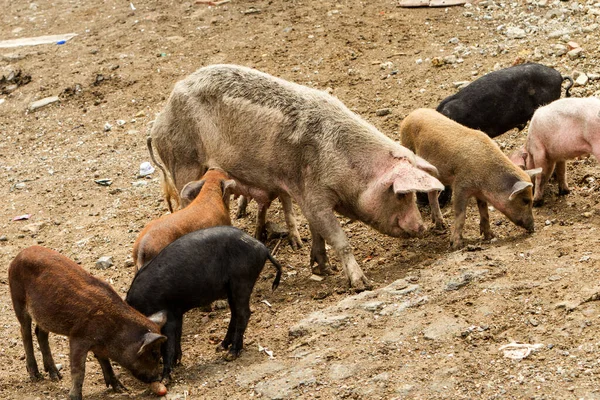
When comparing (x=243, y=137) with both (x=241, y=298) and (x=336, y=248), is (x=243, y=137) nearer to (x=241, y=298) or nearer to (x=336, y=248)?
(x=336, y=248)

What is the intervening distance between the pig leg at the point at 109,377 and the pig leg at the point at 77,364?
0.74 ft

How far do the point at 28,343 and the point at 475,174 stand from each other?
415 centimetres

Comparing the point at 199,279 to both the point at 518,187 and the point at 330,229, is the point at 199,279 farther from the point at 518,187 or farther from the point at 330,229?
the point at 518,187

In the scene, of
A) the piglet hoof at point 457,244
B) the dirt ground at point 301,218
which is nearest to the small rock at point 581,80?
the dirt ground at point 301,218

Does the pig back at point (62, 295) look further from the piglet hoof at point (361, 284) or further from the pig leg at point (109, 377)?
the piglet hoof at point (361, 284)

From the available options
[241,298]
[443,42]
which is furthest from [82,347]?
[443,42]

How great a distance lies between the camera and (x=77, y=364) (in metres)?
6.12

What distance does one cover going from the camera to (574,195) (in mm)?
8773

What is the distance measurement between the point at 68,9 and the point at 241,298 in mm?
12350

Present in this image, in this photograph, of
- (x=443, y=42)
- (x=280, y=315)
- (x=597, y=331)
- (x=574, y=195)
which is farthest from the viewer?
(x=443, y=42)

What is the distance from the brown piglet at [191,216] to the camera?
7.24 meters

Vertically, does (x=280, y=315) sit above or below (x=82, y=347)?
below

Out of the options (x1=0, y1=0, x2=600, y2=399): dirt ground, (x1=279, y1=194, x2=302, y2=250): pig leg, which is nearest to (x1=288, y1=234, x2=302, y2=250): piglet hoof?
(x1=279, y1=194, x2=302, y2=250): pig leg

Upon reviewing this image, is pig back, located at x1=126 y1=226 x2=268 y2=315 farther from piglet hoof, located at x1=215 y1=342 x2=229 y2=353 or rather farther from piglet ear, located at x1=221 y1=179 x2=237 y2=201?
piglet ear, located at x1=221 y1=179 x2=237 y2=201
